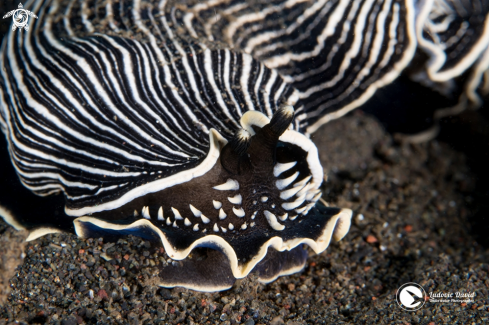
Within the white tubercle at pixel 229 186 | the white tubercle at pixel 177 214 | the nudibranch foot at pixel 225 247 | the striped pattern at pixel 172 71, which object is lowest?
the nudibranch foot at pixel 225 247

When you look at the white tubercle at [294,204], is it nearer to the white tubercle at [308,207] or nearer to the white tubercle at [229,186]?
the white tubercle at [308,207]

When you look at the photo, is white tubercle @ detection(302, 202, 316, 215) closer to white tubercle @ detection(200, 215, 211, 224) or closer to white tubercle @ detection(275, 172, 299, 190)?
white tubercle @ detection(275, 172, 299, 190)

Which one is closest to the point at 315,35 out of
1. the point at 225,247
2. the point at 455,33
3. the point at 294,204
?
the point at 455,33

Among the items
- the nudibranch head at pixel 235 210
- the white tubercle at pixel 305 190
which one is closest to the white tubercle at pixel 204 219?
the nudibranch head at pixel 235 210

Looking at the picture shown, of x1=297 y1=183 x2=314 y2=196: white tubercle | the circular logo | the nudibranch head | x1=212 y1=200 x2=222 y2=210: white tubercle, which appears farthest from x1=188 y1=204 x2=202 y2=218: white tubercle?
the circular logo

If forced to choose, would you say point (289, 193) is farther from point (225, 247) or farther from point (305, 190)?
point (225, 247)

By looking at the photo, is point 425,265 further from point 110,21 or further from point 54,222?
point 110,21
